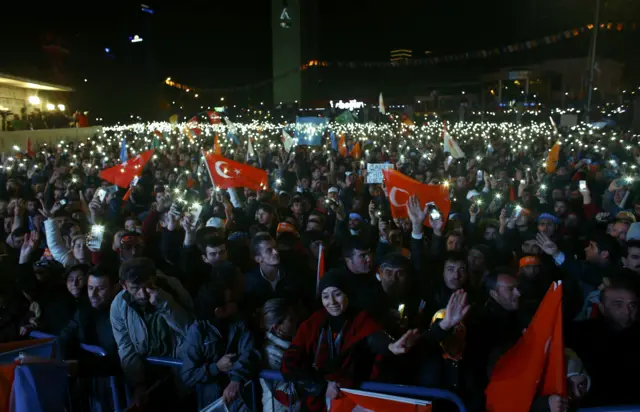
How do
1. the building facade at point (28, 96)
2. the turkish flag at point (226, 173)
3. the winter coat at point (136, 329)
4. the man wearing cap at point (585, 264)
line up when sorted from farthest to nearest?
1. the building facade at point (28, 96)
2. the turkish flag at point (226, 173)
3. the man wearing cap at point (585, 264)
4. the winter coat at point (136, 329)

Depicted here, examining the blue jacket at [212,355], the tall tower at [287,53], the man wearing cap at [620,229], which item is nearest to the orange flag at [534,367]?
the blue jacket at [212,355]

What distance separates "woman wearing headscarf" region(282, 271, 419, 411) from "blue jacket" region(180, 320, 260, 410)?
33 centimetres

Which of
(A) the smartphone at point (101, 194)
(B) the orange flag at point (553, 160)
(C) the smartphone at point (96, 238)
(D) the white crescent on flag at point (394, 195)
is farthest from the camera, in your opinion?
(B) the orange flag at point (553, 160)

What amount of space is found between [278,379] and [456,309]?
3.92ft

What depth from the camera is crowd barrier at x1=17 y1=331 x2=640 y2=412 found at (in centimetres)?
322

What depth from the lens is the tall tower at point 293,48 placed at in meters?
69.6

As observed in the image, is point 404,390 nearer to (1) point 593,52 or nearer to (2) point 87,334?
(2) point 87,334

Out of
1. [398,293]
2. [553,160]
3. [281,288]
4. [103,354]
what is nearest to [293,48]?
[553,160]

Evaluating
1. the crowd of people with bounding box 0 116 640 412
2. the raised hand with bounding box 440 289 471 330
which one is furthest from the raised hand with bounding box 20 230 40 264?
the raised hand with bounding box 440 289 471 330

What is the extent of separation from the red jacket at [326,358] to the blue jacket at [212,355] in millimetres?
327

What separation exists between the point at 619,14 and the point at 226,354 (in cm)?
6218

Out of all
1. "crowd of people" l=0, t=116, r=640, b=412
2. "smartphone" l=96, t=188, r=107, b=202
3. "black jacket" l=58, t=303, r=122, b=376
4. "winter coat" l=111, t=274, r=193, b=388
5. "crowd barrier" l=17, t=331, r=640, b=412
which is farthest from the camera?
"smartphone" l=96, t=188, r=107, b=202

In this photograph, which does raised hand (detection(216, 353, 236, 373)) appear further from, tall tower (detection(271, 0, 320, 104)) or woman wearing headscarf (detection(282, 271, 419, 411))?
tall tower (detection(271, 0, 320, 104))

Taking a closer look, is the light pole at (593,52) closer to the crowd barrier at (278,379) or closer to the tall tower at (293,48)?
the crowd barrier at (278,379)
